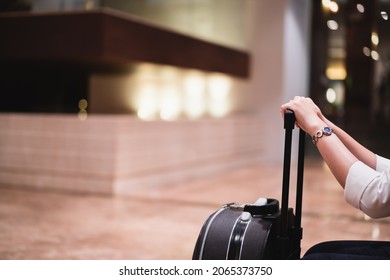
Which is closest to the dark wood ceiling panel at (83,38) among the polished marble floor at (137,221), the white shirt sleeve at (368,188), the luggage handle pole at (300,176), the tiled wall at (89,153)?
the tiled wall at (89,153)

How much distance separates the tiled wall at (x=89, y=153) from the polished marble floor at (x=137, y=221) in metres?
0.14

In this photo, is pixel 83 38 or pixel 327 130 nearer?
pixel 327 130

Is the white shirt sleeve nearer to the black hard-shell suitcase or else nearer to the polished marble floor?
the black hard-shell suitcase

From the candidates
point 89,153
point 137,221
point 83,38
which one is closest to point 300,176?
point 137,221

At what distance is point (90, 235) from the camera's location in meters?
3.27

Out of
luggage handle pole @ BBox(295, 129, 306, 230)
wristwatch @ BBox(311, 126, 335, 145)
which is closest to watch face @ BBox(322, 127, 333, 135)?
wristwatch @ BBox(311, 126, 335, 145)

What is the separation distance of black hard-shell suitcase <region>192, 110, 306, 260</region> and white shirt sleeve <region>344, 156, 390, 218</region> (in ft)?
0.45

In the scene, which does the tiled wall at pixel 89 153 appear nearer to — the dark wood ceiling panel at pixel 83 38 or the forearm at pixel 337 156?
the dark wood ceiling panel at pixel 83 38

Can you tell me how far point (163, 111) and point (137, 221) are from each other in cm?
393

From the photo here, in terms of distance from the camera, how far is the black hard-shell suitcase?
1.11 meters

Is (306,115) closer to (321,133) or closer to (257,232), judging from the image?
(321,133)

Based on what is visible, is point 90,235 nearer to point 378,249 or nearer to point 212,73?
point 378,249

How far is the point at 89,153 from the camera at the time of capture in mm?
4672
